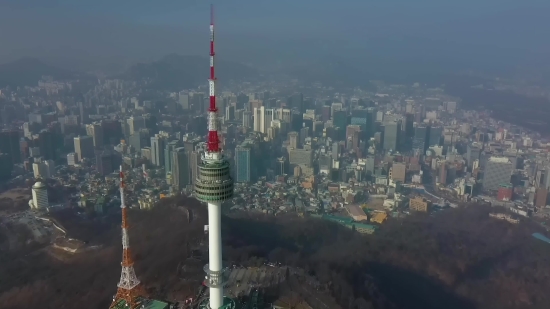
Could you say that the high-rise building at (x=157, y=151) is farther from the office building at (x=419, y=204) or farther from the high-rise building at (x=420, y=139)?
the high-rise building at (x=420, y=139)

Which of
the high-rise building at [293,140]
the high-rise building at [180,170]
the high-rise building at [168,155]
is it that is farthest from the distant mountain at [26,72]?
the high-rise building at [293,140]

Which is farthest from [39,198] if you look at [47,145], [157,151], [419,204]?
[419,204]

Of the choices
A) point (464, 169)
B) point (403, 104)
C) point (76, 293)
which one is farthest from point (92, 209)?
point (403, 104)

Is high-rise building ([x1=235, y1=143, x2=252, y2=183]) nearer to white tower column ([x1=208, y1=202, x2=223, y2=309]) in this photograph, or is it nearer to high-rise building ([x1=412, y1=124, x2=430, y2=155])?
high-rise building ([x1=412, y1=124, x2=430, y2=155])

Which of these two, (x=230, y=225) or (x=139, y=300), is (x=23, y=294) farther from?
(x=230, y=225)

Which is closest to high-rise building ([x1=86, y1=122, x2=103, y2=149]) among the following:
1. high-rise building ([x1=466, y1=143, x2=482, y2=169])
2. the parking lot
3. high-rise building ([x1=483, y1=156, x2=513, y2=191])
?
the parking lot

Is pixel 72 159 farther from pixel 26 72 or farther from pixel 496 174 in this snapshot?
pixel 496 174

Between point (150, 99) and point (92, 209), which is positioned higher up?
point (150, 99)
